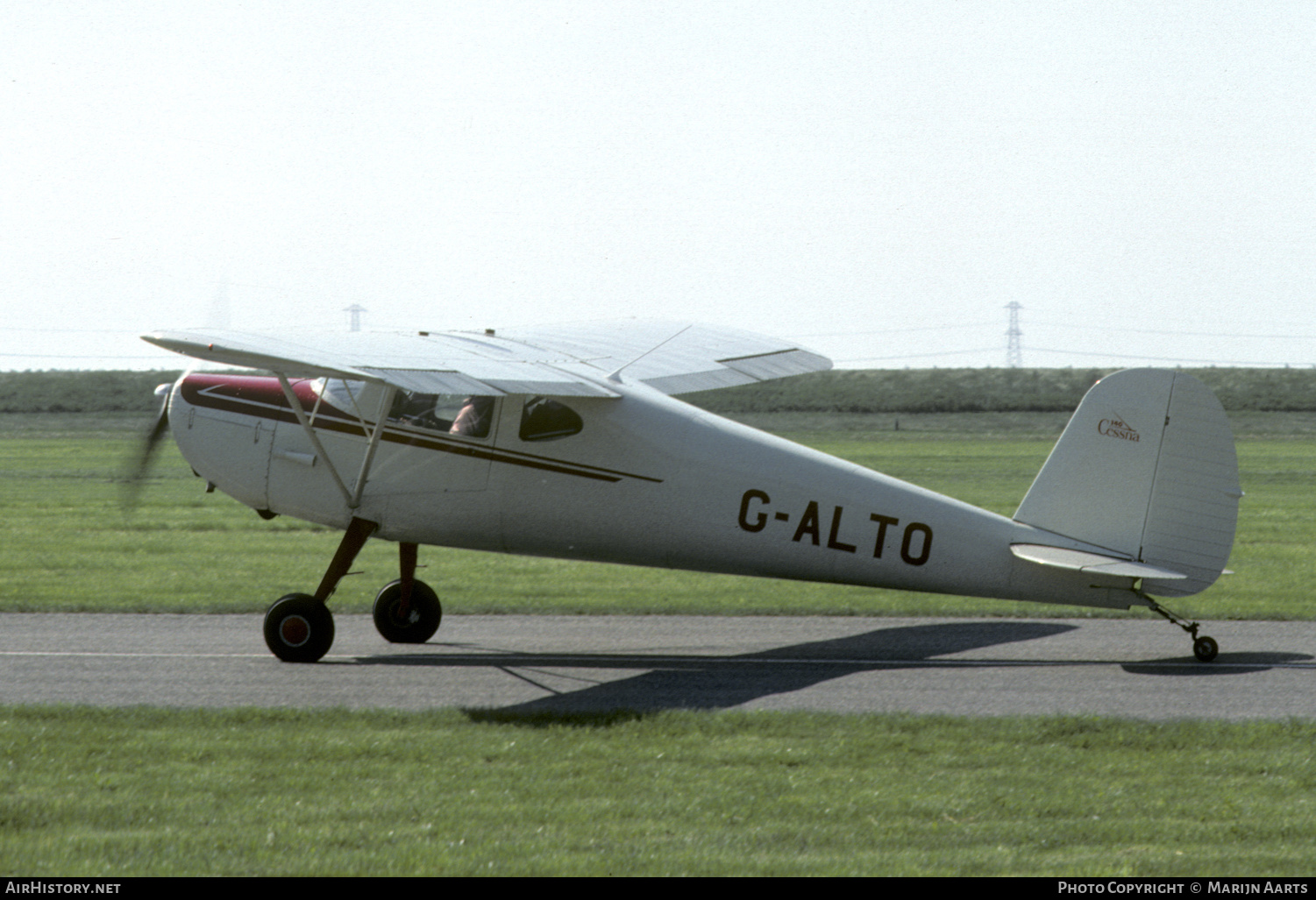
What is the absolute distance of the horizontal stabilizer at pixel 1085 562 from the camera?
10.8m

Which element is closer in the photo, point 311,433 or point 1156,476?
point 1156,476

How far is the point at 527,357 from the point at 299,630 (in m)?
3.24

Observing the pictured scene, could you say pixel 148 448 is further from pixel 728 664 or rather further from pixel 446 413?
pixel 728 664

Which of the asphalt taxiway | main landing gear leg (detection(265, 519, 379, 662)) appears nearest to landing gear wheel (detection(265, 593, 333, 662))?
main landing gear leg (detection(265, 519, 379, 662))

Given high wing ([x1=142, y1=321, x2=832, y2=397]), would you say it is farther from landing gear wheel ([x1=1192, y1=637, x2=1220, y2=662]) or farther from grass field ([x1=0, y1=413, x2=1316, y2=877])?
landing gear wheel ([x1=1192, y1=637, x2=1220, y2=662])

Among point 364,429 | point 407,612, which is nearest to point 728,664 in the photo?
point 407,612

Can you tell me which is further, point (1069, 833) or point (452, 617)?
point (452, 617)

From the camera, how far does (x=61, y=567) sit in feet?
61.5

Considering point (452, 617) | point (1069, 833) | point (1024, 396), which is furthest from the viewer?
point (1024, 396)

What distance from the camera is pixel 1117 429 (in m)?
11.4
